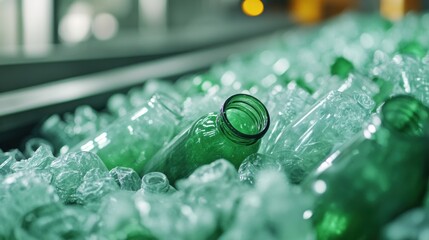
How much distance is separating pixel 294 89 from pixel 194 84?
2.05 feet

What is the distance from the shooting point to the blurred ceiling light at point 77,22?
640 centimetres

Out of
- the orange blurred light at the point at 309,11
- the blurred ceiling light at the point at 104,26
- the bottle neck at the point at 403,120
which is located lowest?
the blurred ceiling light at the point at 104,26

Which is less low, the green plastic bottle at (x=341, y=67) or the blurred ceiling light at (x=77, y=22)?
the green plastic bottle at (x=341, y=67)

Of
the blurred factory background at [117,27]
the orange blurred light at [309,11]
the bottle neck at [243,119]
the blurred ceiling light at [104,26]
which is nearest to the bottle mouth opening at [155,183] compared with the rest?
the bottle neck at [243,119]

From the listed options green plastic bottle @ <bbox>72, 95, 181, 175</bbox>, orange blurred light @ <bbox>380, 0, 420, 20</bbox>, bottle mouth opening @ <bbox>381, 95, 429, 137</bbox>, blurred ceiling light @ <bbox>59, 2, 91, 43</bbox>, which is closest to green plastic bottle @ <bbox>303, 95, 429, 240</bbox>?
bottle mouth opening @ <bbox>381, 95, 429, 137</bbox>

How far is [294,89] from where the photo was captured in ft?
3.86

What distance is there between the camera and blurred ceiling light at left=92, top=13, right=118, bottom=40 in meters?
6.89

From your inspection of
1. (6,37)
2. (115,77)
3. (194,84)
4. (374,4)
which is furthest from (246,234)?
(6,37)

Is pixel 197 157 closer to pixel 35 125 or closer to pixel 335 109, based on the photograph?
pixel 335 109

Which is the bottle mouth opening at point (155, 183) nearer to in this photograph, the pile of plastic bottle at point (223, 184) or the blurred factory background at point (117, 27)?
the pile of plastic bottle at point (223, 184)

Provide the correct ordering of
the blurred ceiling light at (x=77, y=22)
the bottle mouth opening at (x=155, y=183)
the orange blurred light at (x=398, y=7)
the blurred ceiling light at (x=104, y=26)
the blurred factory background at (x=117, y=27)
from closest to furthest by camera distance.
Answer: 1. the bottle mouth opening at (x=155, y=183)
2. the blurred factory background at (x=117, y=27)
3. the orange blurred light at (x=398, y=7)
4. the blurred ceiling light at (x=77, y=22)
5. the blurred ceiling light at (x=104, y=26)

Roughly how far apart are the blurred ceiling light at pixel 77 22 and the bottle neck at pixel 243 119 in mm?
5647

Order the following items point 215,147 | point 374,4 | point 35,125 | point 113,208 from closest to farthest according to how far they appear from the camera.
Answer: point 113,208 → point 215,147 → point 35,125 → point 374,4

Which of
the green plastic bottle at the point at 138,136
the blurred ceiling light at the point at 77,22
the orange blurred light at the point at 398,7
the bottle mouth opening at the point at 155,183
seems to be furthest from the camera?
the blurred ceiling light at the point at 77,22
